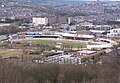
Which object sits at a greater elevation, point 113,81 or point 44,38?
point 113,81

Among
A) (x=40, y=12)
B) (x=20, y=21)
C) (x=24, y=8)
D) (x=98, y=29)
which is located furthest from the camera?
(x=24, y=8)

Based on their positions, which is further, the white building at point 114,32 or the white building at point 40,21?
the white building at point 40,21

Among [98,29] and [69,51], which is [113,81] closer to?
[69,51]

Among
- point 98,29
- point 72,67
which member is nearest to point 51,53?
point 72,67

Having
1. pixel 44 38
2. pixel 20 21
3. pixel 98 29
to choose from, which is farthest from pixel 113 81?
pixel 20 21

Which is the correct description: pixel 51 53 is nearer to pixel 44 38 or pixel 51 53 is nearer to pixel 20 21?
pixel 44 38

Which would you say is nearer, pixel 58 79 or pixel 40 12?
pixel 58 79

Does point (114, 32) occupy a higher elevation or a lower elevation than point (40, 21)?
higher

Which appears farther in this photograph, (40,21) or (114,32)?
(40,21)

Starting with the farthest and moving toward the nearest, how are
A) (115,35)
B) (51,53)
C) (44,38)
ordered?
(115,35) < (44,38) < (51,53)

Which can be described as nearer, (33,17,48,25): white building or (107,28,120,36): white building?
(107,28,120,36): white building
